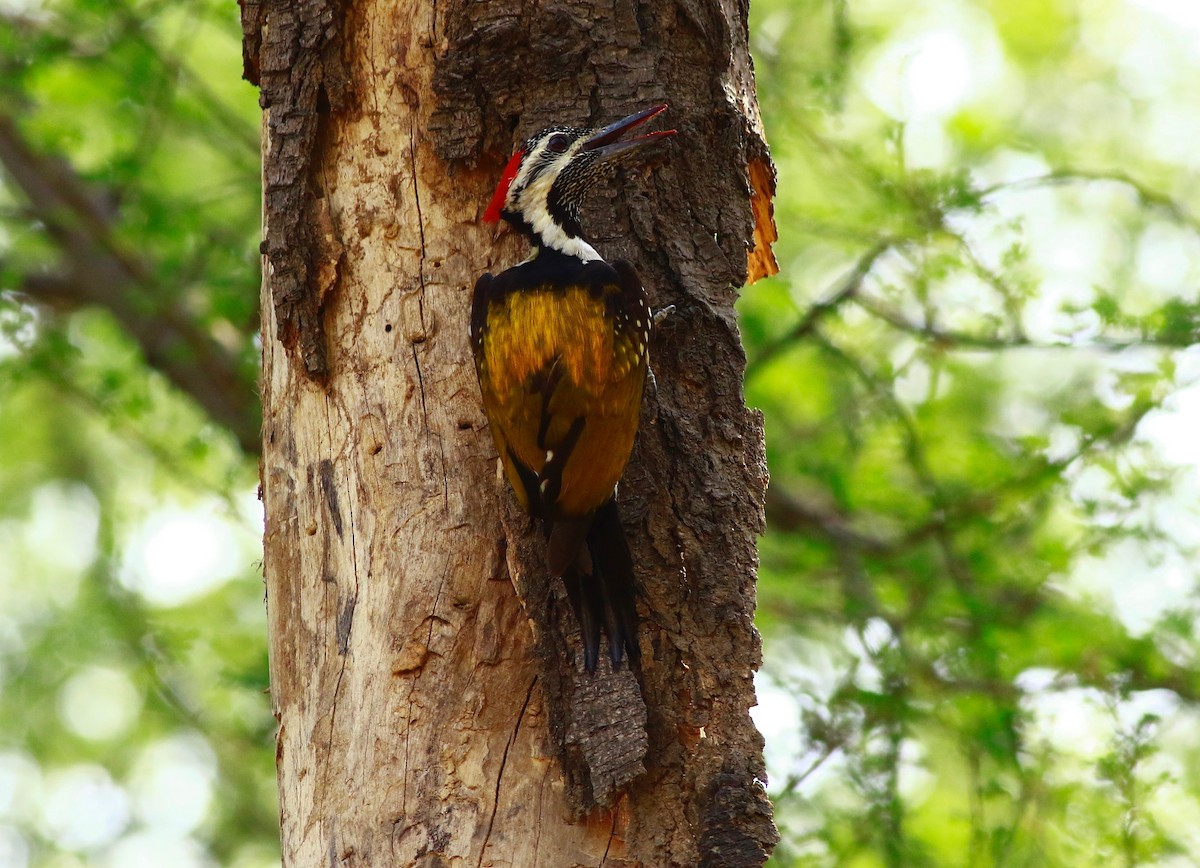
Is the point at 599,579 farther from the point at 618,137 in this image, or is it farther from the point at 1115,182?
the point at 1115,182

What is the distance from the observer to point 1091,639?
5527mm

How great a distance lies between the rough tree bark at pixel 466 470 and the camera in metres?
2.74

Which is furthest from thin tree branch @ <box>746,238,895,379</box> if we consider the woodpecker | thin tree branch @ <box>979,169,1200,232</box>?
the woodpecker

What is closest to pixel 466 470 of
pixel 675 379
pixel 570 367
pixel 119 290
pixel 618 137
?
pixel 570 367

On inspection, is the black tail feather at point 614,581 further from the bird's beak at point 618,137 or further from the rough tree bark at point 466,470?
the bird's beak at point 618,137

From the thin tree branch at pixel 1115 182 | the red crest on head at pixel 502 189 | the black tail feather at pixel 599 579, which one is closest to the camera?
the black tail feather at pixel 599 579

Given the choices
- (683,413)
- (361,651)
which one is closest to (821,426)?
(683,413)

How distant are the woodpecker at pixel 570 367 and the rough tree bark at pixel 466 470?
0.24 feet

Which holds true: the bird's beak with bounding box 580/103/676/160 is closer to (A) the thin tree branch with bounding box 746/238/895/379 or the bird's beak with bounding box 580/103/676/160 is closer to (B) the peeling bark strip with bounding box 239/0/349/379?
(B) the peeling bark strip with bounding box 239/0/349/379

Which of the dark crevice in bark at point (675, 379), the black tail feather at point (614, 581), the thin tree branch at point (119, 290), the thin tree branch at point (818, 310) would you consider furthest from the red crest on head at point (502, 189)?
the thin tree branch at point (119, 290)

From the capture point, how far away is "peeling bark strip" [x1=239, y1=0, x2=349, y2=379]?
3.13 metres

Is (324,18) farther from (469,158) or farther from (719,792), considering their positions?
(719,792)

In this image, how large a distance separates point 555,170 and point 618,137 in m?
0.18

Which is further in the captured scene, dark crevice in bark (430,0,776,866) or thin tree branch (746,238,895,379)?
thin tree branch (746,238,895,379)
